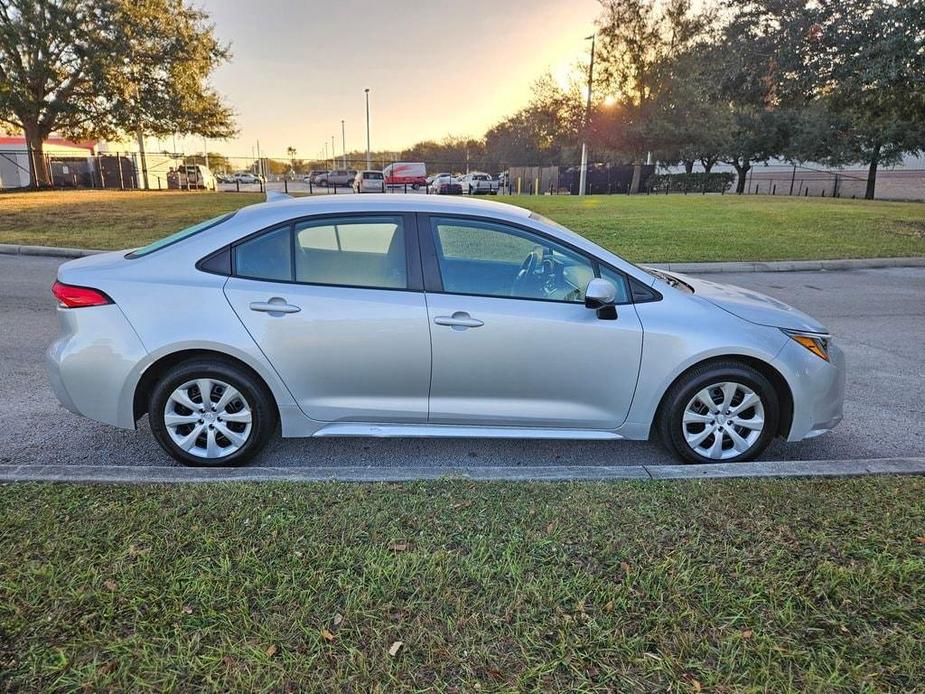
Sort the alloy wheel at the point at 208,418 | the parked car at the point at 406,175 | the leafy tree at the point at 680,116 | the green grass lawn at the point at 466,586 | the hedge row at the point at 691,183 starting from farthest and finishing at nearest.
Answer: the hedge row at the point at 691,183
the leafy tree at the point at 680,116
the parked car at the point at 406,175
the alloy wheel at the point at 208,418
the green grass lawn at the point at 466,586

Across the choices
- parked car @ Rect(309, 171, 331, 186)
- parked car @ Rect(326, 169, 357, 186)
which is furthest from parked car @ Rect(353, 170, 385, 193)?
parked car @ Rect(309, 171, 331, 186)

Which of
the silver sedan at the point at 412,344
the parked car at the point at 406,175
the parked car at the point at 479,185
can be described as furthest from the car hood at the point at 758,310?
the parked car at the point at 479,185

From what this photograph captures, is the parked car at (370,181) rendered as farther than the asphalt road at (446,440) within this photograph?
Yes

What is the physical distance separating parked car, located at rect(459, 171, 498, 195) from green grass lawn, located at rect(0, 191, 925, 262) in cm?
1826

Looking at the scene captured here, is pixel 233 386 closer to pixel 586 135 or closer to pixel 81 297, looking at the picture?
pixel 81 297

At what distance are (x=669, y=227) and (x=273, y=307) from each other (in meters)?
14.3

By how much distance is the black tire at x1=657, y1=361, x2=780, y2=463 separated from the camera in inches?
143

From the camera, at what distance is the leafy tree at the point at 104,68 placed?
94.7ft

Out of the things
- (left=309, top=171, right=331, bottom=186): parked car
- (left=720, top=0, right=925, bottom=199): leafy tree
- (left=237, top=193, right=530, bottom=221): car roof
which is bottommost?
(left=237, top=193, right=530, bottom=221): car roof

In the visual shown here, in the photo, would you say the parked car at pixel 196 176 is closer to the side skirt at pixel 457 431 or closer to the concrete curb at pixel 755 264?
the concrete curb at pixel 755 264

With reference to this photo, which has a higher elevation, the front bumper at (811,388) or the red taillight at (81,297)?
the red taillight at (81,297)

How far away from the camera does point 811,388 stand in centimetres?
365

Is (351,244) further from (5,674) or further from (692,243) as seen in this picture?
(692,243)

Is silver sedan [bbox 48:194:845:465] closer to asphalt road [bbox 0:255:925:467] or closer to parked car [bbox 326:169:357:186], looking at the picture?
asphalt road [bbox 0:255:925:467]
